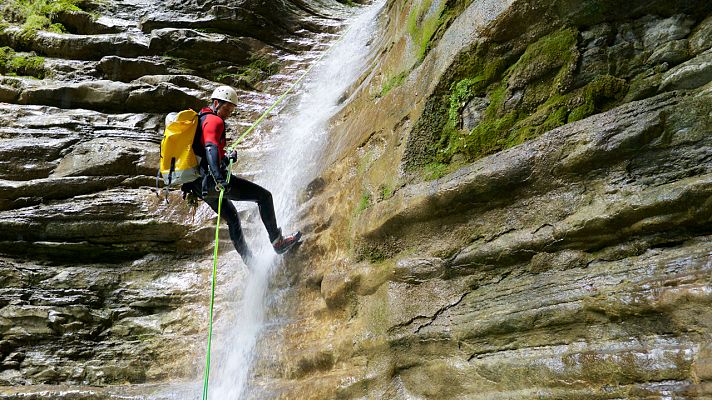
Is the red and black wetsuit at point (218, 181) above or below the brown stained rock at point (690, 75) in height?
below

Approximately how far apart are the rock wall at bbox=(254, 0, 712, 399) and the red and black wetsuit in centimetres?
145

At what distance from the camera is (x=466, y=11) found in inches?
251

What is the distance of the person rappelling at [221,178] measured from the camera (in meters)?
6.83

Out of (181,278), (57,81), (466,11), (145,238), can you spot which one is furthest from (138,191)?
(466,11)

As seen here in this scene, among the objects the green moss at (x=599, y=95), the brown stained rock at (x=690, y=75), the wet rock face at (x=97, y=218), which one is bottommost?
the wet rock face at (x=97, y=218)

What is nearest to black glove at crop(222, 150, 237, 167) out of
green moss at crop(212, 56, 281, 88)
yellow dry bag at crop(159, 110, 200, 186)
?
yellow dry bag at crop(159, 110, 200, 186)

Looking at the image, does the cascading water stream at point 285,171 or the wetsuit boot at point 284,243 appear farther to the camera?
the wetsuit boot at point 284,243

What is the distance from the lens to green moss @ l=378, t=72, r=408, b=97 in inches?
295

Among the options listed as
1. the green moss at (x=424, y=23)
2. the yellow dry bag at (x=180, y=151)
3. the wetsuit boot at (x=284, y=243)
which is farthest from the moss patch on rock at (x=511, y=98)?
the yellow dry bag at (x=180, y=151)

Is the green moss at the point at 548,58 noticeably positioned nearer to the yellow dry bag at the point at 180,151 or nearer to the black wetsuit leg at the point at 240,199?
the black wetsuit leg at the point at 240,199

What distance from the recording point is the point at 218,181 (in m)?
6.72

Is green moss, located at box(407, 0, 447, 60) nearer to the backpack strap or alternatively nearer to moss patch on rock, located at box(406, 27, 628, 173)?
moss patch on rock, located at box(406, 27, 628, 173)

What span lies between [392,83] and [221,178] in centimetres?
309

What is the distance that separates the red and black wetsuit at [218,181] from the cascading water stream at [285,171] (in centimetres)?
72
